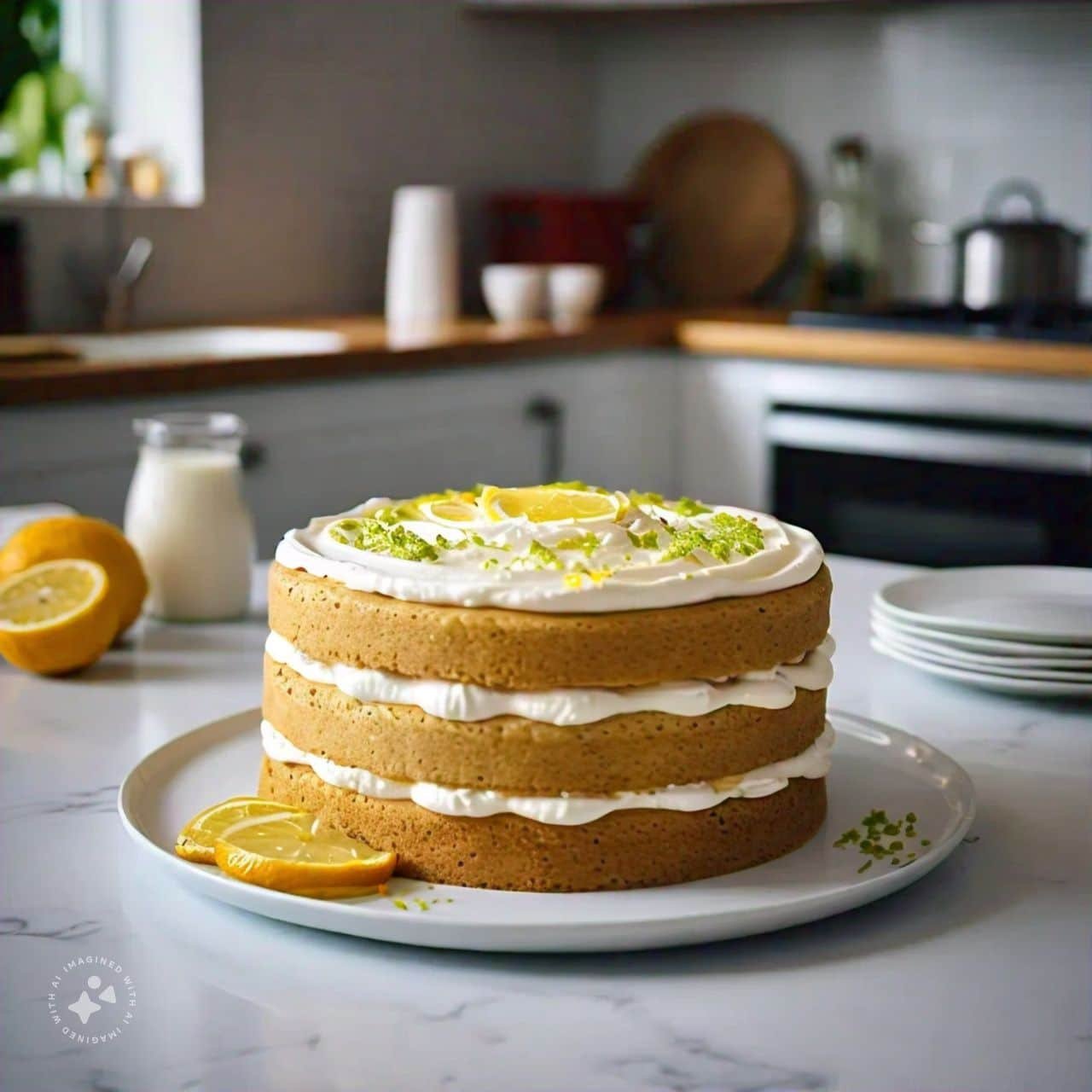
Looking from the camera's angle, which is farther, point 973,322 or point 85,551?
point 973,322

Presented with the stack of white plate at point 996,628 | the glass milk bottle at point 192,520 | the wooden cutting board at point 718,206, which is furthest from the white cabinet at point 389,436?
the stack of white plate at point 996,628

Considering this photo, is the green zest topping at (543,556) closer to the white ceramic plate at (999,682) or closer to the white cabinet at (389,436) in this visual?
the white ceramic plate at (999,682)

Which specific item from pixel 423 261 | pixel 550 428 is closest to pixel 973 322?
pixel 550 428

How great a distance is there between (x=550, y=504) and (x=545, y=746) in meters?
0.19

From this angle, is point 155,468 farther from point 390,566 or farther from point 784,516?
point 784,516

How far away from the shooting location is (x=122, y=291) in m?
3.09

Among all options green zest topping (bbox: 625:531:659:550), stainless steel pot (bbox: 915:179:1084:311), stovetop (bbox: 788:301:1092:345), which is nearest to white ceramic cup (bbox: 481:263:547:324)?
stovetop (bbox: 788:301:1092:345)

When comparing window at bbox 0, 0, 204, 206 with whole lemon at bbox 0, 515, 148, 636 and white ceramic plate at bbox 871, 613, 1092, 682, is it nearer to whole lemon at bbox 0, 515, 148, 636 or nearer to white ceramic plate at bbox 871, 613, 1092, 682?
whole lemon at bbox 0, 515, 148, 636

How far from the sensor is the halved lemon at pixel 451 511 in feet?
2.98

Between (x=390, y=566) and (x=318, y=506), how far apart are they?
75.8 inches

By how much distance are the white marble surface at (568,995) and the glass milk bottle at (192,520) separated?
0.45 meters

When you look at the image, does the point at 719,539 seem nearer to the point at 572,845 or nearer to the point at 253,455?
the point at 572,845

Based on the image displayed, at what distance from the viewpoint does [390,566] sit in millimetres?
821

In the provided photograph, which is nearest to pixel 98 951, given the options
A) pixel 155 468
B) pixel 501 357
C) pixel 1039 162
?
pixel 155 468
